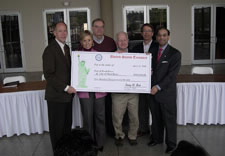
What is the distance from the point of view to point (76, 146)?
3.62 ft

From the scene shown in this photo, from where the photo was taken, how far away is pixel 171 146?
3293 millimetres

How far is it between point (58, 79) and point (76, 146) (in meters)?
1.95

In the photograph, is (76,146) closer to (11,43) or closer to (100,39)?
(100,39)

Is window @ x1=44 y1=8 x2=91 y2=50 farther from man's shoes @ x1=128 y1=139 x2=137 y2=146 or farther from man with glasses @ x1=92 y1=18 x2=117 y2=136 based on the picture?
man's shoes @ x1=128 y1=139 x2=137 y2=146

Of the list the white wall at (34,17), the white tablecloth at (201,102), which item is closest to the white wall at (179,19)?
the white wall at (34,17)

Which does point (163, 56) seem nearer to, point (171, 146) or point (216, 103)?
point (171, 146)

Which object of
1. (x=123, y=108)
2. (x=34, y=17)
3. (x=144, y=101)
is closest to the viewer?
(x=123, y=108)

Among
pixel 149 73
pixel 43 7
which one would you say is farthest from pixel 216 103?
pixel 43 7

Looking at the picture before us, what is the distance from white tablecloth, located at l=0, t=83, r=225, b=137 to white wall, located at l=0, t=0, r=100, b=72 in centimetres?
769

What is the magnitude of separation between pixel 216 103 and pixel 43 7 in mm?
9032

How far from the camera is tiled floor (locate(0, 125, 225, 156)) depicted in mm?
3364

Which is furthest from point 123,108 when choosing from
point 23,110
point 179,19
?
point 179,19

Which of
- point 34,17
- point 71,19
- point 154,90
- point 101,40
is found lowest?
point 154,90

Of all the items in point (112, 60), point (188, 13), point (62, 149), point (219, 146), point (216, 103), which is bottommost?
point (219, 146)
